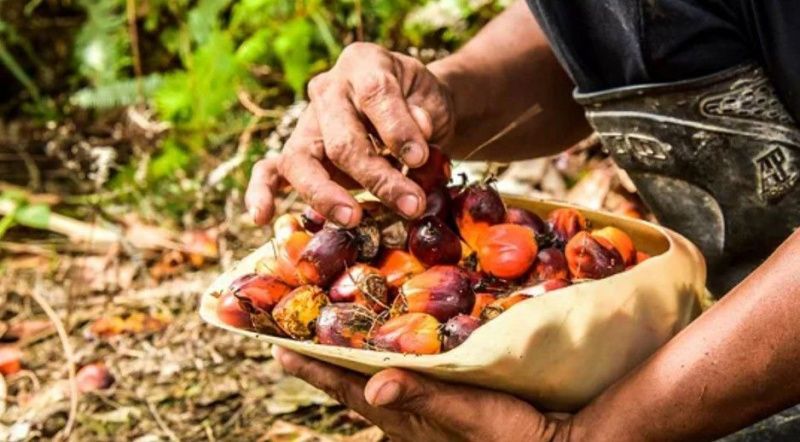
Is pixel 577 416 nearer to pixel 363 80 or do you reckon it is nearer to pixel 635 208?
pixel 363 80

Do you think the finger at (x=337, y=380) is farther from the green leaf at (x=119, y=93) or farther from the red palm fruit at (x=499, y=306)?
the green leaf at (x=119, y=93)

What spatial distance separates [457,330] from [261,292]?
0.97ft

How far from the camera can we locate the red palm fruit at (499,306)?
58.1 inches

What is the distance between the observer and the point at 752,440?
1697 mm

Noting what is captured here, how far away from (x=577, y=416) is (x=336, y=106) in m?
0.58

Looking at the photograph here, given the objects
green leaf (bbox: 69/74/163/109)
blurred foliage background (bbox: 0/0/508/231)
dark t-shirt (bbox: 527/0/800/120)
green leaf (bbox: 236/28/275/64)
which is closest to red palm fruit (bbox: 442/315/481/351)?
dark t-shirt (bbox: 527/0/800/120)

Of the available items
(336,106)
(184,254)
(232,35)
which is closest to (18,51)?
(232,35)

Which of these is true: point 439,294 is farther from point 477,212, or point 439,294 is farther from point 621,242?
point 621,242

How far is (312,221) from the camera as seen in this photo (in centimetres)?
170

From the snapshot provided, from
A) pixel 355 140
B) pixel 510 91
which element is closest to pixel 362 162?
pixel 355 140

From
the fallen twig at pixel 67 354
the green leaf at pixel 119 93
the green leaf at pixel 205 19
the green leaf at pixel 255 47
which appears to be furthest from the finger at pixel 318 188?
the green leaf at pixel 119 93

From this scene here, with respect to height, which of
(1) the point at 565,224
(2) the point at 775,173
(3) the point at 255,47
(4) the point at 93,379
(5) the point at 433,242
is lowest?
(4) the point at 93,379

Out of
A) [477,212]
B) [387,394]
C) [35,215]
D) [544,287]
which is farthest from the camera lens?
[35,215]

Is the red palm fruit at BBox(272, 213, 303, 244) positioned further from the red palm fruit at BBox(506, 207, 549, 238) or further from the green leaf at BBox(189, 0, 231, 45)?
the green leaf at BBox(189, 0, 231, 45)
